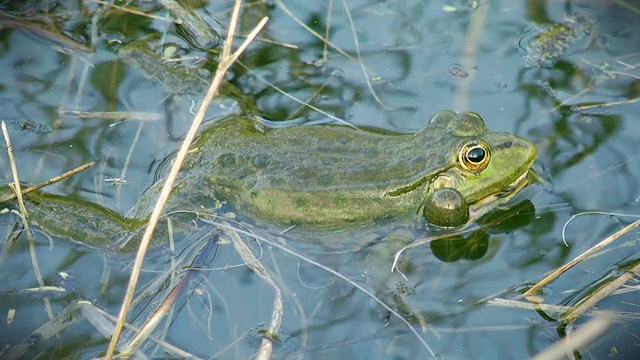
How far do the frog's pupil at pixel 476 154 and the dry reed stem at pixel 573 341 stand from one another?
1124 mm

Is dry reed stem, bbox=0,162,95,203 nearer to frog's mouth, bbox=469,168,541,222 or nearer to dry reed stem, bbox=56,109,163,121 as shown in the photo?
dry reed stem, bbox=56,109,163,121

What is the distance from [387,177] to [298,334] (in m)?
1.13

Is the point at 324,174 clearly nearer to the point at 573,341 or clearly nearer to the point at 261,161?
the point at 261,161

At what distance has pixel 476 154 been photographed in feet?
14.4

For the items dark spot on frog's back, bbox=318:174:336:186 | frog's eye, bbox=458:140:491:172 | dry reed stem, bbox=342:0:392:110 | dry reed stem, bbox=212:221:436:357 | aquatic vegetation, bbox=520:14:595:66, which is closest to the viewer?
dry reed stem, bbox=212:221:436:357

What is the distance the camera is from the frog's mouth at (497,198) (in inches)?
183

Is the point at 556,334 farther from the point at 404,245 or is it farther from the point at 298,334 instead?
the point at 298,334

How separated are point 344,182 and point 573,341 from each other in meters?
1.56

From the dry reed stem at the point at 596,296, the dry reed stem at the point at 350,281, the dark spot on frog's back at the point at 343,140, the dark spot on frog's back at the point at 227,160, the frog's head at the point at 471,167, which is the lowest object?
the dry reed stem at the point at 596,296

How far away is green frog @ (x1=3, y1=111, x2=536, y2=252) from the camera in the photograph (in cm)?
446

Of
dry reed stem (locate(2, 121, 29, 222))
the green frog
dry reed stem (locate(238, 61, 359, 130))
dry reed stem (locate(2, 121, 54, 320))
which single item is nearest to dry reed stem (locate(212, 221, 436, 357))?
the green frog

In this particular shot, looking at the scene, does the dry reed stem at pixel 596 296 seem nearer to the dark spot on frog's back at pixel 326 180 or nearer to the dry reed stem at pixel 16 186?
the dark spot on frog's back at pixel 326 180

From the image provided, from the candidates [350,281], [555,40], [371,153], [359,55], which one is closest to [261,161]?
[371,153]

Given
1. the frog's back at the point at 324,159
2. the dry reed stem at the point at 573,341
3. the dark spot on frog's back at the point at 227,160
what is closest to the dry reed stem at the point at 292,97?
the frog's back at the point at 324,159
